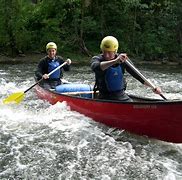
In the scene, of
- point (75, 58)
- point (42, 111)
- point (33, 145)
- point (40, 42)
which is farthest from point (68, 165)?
point (40, 42)

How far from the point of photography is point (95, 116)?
7465mm

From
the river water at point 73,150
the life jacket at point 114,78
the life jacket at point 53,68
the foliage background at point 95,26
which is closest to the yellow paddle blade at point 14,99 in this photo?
the river water at point 73,150

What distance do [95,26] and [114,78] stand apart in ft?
53.9

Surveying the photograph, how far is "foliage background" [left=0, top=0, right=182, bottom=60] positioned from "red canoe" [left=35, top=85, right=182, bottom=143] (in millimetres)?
14982

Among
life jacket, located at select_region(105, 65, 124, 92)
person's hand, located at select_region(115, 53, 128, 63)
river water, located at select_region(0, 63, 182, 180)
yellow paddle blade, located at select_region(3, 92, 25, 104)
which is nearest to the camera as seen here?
river water, located at select_region(0, 63, 182, 180)

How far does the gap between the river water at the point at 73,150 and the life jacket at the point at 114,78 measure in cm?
77

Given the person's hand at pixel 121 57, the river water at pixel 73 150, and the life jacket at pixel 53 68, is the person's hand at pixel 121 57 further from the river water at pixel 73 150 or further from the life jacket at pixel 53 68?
the life jacket at pixel 53 68

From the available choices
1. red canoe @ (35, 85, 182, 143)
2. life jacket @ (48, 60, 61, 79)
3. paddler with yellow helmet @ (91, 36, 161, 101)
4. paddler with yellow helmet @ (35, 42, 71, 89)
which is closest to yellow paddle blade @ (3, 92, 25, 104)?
paddler with yellow helmet @ (35, 42, 71, 89)

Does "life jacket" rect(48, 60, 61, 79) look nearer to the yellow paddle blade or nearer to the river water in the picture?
the yellow paddle blade

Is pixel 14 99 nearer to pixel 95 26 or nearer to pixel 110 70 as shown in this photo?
pixel 110 70

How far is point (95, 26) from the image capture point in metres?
23.1

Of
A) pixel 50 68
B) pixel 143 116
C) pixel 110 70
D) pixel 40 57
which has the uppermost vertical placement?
pixel 110 70

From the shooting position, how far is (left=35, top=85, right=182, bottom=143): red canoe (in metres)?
6.20

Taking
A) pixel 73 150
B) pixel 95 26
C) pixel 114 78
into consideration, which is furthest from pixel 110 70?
pixel 95 26
